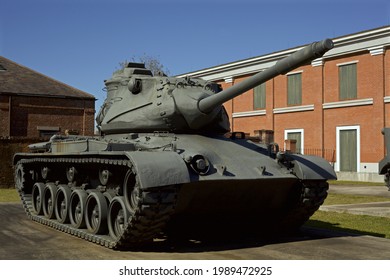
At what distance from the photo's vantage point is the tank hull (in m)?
8.15

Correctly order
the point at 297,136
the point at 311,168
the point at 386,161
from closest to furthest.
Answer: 1. the point at 311,168
2. the point at 386,161
3. the point at 297,136

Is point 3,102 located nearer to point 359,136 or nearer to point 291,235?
point 359,136

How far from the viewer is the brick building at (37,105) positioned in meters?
31.0

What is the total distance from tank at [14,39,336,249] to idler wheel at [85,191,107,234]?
18mm

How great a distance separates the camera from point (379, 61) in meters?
30.1

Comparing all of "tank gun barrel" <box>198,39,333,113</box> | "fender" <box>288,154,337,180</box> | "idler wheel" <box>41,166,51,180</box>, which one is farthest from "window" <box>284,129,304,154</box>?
"tank gun barrel" <box>198,39,333,113</box>

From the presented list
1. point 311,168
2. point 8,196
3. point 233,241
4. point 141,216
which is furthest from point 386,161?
point 8,196

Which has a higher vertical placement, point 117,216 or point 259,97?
point 259,97

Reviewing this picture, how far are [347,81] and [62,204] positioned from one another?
2387cm

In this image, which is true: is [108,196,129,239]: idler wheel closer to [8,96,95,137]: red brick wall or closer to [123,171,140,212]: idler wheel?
[123,171,140,212]: idler wheel

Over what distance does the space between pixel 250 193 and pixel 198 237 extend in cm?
154

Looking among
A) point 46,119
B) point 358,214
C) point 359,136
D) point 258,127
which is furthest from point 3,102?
point 358,214

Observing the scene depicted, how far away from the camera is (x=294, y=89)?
35531mm

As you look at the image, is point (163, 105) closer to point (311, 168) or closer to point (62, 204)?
point (311, 168)
